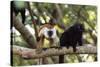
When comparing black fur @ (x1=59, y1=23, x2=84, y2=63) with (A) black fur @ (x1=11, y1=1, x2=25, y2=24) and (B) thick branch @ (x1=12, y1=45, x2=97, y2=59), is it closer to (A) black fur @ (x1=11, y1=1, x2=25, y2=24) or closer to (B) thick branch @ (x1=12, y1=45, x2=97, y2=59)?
(B) thick branch @ (x1=12, y1=45, x2=97, y2=59)

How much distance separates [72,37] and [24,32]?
Result: 0.47 m

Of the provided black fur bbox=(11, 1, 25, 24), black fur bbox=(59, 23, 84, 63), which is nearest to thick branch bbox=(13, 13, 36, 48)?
black fur bbox=(11, 1, 25, 24)

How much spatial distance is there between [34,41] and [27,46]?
0.08m

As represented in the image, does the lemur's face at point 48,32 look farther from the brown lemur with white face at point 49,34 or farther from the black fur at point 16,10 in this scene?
the black fur at point 16,10

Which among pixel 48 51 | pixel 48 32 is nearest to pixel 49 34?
pixel 48 32

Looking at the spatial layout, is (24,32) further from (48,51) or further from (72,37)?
(72,37)

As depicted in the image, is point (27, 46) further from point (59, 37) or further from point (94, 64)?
point (94, 64)

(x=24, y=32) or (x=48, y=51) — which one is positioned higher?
(x=24, y=32)

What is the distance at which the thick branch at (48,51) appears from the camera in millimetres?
1734

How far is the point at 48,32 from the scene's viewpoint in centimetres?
183

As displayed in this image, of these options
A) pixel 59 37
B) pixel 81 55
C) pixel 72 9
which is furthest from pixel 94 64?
pixel 72 9

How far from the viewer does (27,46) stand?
1.76 metres

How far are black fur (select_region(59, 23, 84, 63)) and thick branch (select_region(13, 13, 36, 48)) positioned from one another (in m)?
0.28

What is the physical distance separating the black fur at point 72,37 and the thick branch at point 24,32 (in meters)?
0.28
